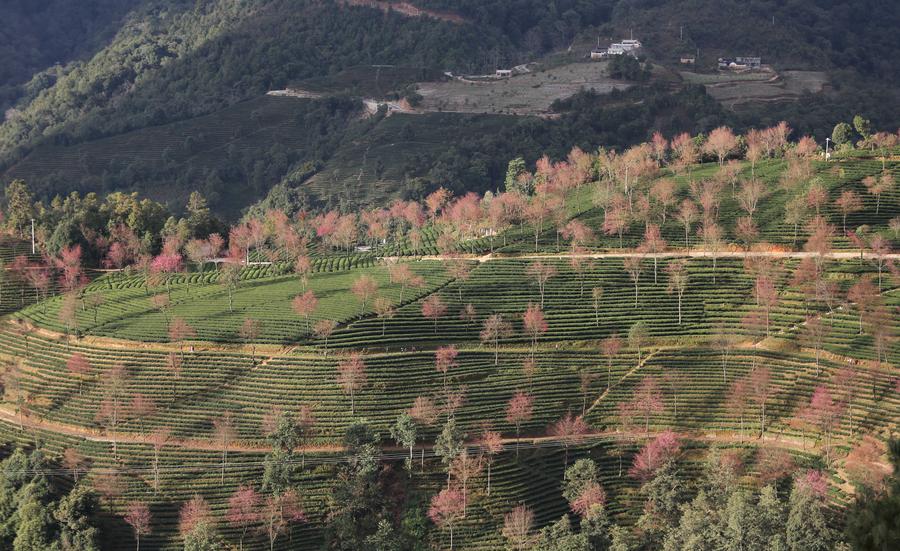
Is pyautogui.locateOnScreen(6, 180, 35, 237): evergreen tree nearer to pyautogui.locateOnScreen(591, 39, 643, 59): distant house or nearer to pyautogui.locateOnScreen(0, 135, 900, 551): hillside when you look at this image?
pyautogui.locateOnScreen(0, 135, 900, 551): hillside

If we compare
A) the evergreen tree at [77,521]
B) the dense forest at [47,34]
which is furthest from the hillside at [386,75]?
the evergreen tree at [77,521]

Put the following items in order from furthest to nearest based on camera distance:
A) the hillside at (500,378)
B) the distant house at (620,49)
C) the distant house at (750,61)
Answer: the distant house at (620,49)
the distant house at (750,61)
the hillside at (500,378)

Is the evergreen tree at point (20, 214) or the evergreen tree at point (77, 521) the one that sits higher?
the evergreen tree at point (20, 214)

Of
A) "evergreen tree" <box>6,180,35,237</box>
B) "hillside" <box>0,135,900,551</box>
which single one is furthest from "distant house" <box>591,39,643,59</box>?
"evergreen tree" <box>6,180,35,237</box>

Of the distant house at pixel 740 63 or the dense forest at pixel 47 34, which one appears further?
the dense forest at pixel 47 34

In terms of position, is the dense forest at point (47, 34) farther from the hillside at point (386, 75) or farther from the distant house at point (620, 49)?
the distant house at point (620, 49)

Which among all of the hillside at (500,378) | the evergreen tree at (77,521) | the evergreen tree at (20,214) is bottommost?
the evergreen tree at (77,521)

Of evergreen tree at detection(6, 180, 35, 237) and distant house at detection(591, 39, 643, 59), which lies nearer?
evergreen tree at detection(6, 180, 35, 237)

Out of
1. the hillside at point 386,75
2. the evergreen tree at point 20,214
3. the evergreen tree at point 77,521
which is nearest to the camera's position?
the evergreen tree at point 77,521

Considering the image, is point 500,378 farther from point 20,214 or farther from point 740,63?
point 740,63

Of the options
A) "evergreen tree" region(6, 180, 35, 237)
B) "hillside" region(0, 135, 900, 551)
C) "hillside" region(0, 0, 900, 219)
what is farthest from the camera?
"hillside" region(0, 0, 900, 219)

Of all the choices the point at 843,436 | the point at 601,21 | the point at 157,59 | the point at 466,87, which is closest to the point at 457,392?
the point at 843,436
